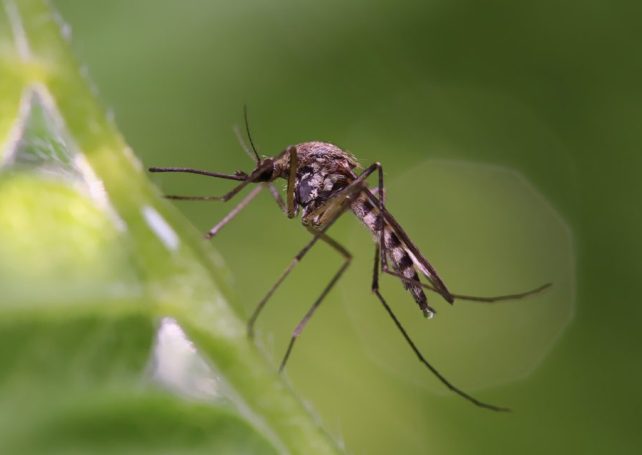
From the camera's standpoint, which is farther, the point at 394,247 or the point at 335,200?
the point at 394,247

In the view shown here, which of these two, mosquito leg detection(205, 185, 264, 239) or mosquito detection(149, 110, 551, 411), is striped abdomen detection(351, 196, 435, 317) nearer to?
mosquito detection(149, 110, 551, 411)

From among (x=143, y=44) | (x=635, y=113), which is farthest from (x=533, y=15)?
(x=143, y=44)

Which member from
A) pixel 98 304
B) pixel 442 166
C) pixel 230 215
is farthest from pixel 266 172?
pixel 442 166

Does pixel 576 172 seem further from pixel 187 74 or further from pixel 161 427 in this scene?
pixel 161 427

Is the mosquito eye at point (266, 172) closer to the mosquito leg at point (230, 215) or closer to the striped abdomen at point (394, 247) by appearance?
the mosquito leg at point (230, 215)

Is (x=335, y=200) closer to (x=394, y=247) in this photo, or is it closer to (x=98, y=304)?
(x=394, y=247)

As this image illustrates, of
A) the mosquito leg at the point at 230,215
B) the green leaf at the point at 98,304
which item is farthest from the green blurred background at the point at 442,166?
the green leaf at the point at 98,304
